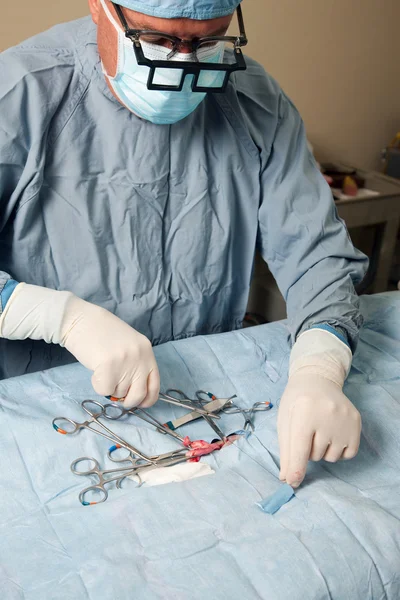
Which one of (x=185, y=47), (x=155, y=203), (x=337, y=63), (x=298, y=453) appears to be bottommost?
(x=298, y=453)

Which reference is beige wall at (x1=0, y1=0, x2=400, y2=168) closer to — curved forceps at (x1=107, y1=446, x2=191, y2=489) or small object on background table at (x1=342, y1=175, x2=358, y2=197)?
small object on background table at (x1=342, y1=175, x2=358, y2=197)

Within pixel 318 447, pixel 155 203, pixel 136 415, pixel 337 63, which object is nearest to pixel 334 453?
pixel 318 447

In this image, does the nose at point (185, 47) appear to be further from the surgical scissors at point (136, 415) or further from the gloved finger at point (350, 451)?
the gloved finger at point (350, 451)

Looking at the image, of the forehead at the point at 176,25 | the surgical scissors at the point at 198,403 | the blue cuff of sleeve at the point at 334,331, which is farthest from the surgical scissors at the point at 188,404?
the forehead at the point at 176,25

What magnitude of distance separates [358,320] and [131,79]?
30.1 inches

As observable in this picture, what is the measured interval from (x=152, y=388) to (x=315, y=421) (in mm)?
338

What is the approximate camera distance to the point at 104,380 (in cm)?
128

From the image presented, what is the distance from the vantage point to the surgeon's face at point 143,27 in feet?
4.21

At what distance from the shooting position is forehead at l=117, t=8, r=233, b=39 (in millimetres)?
1279

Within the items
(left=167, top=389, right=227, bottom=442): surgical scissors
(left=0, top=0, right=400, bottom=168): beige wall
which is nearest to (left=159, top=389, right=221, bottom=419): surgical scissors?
(left=167, top=389, right=227, bottom=442): surgical scissors

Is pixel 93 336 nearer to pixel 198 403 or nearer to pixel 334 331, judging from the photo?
pixel 198 403

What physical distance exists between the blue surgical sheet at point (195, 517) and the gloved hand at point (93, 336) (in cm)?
10

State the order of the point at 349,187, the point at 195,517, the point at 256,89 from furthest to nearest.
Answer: the point at 349,187 < the point at 256,89 < the point at 195,517

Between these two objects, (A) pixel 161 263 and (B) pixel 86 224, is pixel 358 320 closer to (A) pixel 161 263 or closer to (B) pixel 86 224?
(A) pixel 161 263
